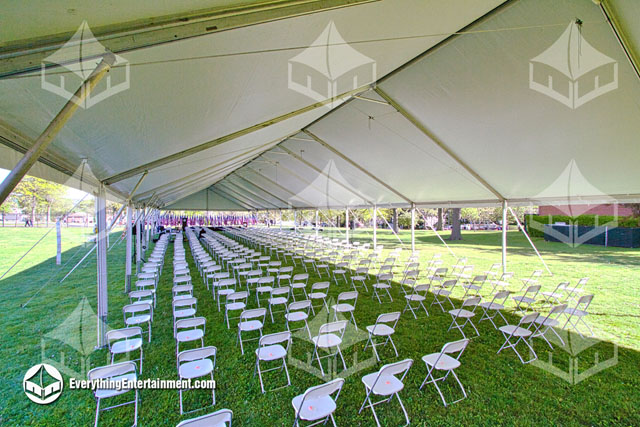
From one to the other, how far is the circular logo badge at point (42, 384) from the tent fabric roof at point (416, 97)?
2.62 metres

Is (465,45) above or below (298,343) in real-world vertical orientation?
above

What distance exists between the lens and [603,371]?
12.1 ft

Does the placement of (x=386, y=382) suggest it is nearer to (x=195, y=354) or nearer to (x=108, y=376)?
(x=195, y=354)

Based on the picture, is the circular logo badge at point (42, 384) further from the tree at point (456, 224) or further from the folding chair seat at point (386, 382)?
the tree at point (456, 224)

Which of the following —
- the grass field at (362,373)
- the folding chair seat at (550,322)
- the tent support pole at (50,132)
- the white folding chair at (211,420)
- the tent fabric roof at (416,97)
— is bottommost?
the grass field at (362,373)

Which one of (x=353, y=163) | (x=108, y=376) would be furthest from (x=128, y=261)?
(x=353, y=163)

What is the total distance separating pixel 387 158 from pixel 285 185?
31.0ft

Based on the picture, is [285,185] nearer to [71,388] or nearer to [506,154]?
[506,154]

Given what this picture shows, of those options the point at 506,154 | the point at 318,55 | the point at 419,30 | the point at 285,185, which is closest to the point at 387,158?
the point at 506,154

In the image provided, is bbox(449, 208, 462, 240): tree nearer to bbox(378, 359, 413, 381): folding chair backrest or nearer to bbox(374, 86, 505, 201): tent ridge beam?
bbox(374, 86, 505, 201): tent ridge beam

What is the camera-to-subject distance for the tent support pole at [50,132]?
4.44 ft

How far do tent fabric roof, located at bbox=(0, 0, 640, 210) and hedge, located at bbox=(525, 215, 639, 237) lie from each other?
55.0 feet

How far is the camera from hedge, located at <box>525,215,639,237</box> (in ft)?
58.1

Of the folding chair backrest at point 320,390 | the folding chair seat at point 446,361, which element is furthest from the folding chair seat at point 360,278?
the folding chair backrest at point 320,390
